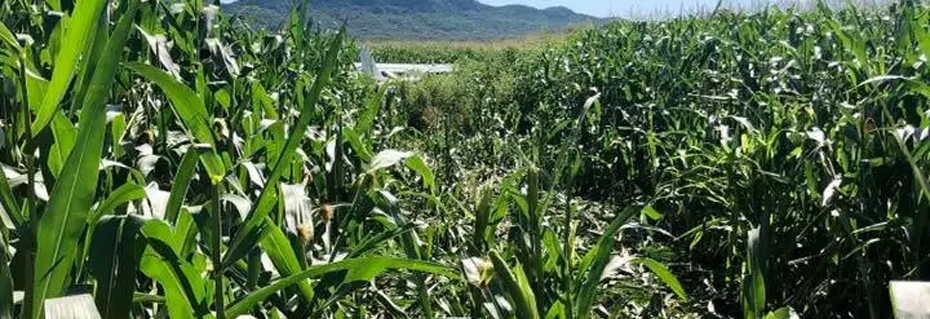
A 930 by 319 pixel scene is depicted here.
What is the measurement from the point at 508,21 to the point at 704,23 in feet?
477

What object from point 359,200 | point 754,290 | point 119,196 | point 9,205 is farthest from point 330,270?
point 754,290

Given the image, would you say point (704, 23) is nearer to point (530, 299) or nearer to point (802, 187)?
point (802, 187)

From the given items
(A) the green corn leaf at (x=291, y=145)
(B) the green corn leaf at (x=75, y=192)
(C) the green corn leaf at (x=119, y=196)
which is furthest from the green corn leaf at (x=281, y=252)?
(B) the green corn leaf at (x=75, y=192)

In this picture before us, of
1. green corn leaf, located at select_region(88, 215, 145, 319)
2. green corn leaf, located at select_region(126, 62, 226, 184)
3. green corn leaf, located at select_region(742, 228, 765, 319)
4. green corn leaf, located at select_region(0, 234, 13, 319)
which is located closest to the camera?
green corn leaf, located at select_region(0, 234, 13, 319)

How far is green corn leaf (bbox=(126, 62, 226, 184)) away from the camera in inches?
43.4

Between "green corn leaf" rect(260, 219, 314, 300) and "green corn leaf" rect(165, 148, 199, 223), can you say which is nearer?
"green corn leaf" rect(165, 148, 199, 223)

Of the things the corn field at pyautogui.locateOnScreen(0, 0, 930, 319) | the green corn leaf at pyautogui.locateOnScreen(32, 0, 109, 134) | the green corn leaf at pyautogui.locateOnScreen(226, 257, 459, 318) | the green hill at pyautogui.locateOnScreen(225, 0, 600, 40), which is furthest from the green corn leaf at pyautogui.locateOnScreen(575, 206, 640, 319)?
the green hill at pyautogui.locateOnScreen(225, 0, 600, 40)

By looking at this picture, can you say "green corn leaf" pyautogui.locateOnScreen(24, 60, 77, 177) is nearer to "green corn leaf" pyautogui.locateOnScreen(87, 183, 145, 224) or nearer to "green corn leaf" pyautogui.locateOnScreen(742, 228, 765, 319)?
"green corn leaf" pyautogui.locateOnScreen(87, 183, 145, 224)

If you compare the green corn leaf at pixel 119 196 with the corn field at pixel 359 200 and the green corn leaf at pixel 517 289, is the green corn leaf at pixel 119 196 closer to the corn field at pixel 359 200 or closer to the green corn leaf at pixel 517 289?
the corn field at pixel 359 200

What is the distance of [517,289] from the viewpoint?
1332 mm

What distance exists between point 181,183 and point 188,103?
0.68 feet

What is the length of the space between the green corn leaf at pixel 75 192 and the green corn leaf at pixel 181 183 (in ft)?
0.59

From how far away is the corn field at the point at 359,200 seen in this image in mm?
917

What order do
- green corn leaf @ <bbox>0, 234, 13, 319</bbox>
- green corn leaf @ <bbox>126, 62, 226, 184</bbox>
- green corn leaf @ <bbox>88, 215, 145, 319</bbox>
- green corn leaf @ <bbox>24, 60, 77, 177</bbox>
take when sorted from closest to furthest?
green corn leaf @ <bbox>0, 234, 13, 319</bbox> → green corn leaf @ <bbox>88, 215, 145, 319</bbox> → green corn leaf @ <bbox>24, 60, 77, 177</bbox> → green corn leaf @ <bbox>126, 62, 226, 184</bbox>
